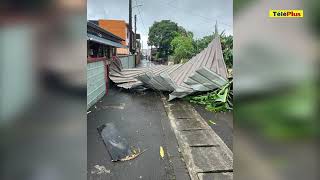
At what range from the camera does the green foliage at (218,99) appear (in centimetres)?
846

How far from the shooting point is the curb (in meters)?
3.97

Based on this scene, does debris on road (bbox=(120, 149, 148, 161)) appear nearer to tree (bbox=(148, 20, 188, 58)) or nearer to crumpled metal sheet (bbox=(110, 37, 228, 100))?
crumpled metal sheet (bbox=(110, 37, 228, 100))

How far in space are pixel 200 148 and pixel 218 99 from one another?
13.4ft

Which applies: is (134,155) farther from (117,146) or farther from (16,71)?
(16,71)

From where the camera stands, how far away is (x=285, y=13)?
1.37m

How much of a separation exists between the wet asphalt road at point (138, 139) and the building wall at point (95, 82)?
0.87ft

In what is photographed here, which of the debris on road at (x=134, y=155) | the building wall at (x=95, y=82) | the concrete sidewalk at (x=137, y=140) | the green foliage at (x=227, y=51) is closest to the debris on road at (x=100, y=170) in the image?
the concrete sidewalk at (x=137, y=140)

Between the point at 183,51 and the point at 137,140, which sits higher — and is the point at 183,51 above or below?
above

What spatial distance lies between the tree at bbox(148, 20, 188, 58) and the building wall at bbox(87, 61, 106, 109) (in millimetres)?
40511

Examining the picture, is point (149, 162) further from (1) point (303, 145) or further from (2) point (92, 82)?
(2) point (92, 82)

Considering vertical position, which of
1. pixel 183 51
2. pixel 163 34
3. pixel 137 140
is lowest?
pixel 137 140

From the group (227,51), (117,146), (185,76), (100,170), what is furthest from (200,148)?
(227,51)

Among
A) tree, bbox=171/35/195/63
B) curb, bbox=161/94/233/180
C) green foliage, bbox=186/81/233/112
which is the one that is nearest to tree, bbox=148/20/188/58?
tree, bbox=171/35/195/63

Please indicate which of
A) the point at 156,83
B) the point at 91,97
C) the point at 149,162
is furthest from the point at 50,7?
the point at 156,83
